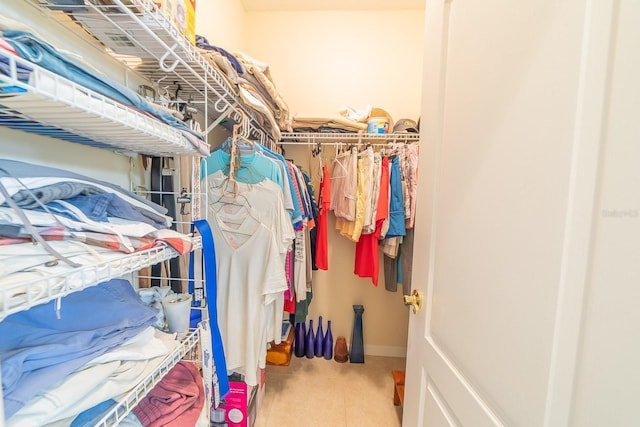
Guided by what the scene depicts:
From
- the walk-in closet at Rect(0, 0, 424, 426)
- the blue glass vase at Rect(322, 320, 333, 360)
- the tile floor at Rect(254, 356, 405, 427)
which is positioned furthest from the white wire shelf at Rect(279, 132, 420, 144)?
the tile floor at Rect(254, 356, 405, 427)

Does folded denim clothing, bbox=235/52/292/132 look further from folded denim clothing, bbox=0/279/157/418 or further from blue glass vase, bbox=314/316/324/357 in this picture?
blue glass vase, bbox=314/316/324/357

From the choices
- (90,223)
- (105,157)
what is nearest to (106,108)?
(90,223)

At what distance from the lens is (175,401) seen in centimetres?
69

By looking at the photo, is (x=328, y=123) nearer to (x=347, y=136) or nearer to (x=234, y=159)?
(x=347, y=136)

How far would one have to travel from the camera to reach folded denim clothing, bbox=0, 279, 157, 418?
370mm

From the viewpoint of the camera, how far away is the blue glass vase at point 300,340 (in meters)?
2.20

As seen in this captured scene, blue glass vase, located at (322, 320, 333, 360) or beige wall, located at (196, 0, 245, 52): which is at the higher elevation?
beige wall, located at (196, 0, 245, 52)

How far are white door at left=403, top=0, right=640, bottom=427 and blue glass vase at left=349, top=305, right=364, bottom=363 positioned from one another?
143 cm

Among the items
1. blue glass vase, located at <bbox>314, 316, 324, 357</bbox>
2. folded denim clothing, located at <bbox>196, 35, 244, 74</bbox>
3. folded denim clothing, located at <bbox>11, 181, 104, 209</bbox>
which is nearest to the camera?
folded denim clothing, located at <bbox>11, 181, 104, 209</bbox>

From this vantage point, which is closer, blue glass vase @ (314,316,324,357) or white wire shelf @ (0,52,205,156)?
white wire shelf @ (0,52,205,156)

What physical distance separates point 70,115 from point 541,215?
873 millimetres

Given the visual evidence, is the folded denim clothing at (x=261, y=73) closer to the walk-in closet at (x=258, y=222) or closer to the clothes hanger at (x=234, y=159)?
the walk-in closet at (x=258, y=222)

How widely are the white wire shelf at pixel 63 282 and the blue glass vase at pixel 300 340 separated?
1.90 meters

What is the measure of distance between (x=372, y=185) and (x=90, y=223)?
1.52 meters
